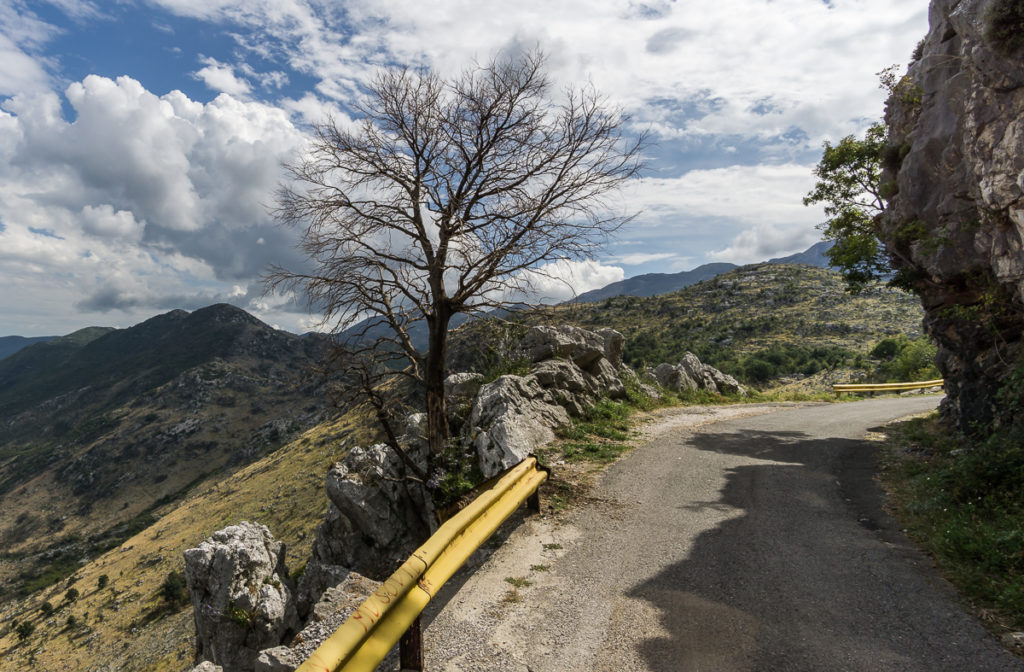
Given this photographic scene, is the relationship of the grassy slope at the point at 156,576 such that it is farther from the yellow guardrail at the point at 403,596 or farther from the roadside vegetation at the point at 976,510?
the roadside vegetation at the point at 976,510

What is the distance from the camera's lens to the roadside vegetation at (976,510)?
189 inches

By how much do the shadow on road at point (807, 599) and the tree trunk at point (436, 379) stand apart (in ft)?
17.2

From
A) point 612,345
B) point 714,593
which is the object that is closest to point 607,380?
point 612,345

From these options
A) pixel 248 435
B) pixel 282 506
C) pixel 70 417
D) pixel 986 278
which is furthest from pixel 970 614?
pixel 70 417

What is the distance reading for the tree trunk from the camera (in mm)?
10359

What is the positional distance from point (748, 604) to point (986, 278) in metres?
10.2

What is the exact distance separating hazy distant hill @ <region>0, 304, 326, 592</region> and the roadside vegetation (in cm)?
8340

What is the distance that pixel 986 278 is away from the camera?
1038 centimetres

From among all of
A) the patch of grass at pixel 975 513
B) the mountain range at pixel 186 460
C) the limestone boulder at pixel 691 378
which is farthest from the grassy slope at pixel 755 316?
the patch of grass at pixel 975 513

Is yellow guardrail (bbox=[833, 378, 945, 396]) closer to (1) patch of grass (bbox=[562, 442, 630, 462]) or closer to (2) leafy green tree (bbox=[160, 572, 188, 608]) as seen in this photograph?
(1) patch of grass (bbox=[562, 442, 630, 462])

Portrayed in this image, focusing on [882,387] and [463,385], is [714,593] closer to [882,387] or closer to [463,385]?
[463,385]

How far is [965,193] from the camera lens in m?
10.2

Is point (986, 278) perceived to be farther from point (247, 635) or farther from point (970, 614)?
point (247, 635)

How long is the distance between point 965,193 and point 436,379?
11725 mm
